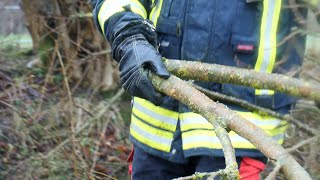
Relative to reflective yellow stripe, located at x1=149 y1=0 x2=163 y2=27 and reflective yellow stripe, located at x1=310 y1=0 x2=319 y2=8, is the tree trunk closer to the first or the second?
reflective yellow stripe, located at x1=149 y1=0 x2=163 y2=27

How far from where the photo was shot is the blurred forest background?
12.7 feet

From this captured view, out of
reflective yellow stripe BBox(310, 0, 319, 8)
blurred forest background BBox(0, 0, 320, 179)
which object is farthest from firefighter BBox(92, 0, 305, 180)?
blurred forest background BBox(0, 0, 320, 179)

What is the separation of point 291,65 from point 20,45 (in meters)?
3.67

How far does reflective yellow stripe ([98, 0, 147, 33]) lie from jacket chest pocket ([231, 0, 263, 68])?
1.28 feet

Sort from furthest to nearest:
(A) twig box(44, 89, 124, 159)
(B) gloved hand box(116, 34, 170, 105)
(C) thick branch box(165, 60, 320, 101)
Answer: (A) twig box(44, 89, 124, 159) < (B) gloved hand box(116, 34, 170, 105) < (C) thick branch box(165, 60, 320, 101)

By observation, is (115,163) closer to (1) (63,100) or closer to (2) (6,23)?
(1) (63,100)

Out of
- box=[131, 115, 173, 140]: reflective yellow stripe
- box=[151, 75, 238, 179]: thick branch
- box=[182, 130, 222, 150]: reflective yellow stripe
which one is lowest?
box=[131, 115, 173, 140]: reflective yellow stripe

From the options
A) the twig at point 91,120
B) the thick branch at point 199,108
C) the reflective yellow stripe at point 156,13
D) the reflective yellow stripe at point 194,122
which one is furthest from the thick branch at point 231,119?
the twig at point 91,120

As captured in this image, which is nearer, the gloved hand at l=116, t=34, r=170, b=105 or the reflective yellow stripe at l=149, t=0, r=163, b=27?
the gloved hand at l=116, t=34, r=170, b=105

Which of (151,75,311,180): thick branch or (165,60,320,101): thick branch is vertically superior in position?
(165,60,320,101): thick branch

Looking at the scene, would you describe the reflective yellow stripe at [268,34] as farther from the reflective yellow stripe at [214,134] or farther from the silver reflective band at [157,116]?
the silver reflective band at [157,116]

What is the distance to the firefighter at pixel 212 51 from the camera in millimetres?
2168

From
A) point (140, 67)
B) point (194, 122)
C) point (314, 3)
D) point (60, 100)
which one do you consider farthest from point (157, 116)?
point (60, 100)

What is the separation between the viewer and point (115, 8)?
2359 millimetres
